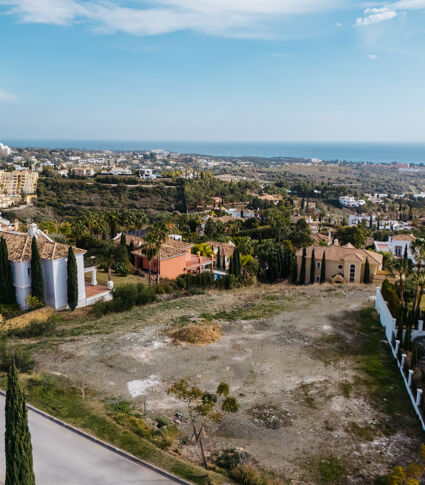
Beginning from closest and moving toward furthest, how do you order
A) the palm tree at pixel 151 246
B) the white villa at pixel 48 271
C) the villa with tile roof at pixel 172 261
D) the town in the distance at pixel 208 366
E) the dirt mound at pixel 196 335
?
the town in the distance at pixel 208 366, the dirt mound at pixel 196 335, the white villa at pixel 48 271, the palm tree at pixel 151 246, the villa with tile roof at pixel 172 261

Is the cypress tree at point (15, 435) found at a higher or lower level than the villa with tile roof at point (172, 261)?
higher

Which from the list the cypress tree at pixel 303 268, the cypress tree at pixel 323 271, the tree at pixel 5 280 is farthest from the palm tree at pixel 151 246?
the cypress tree at pixel 323 271

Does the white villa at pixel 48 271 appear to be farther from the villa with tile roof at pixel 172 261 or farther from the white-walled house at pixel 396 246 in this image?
the white-walled house at pixel 396 246

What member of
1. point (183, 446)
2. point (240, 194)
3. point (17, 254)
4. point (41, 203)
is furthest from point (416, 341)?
point (240, 194)

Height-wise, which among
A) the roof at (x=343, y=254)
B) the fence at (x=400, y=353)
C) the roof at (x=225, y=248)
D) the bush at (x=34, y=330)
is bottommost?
the roof at (x=225, y=248)

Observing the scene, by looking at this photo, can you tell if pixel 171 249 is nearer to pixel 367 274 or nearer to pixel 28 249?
pixel 28 249

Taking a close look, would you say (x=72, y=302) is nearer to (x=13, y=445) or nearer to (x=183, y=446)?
(x=183, y=446)

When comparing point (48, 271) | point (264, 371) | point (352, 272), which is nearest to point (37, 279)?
point (48, 271)
